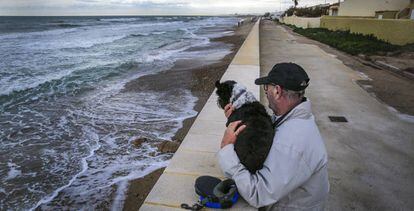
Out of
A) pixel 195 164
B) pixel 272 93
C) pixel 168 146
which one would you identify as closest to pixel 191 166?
pixel 195 164

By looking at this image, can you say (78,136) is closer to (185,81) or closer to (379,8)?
(185,81)

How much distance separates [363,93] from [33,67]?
51.8 ft

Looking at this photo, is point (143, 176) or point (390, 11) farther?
point (390, 11)

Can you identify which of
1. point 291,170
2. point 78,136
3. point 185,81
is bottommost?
point 78,136

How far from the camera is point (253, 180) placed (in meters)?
1.92

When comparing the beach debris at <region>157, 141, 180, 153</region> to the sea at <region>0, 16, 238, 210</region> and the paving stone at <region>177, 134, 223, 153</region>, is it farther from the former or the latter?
the paving stone at <region>177, 134, 223, 153</region>

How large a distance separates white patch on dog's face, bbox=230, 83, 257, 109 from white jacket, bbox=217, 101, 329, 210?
32.3 inches

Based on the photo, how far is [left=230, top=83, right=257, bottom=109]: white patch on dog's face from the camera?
2803 millimetres

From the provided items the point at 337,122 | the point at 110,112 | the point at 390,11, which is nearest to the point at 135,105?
the point at 110,112

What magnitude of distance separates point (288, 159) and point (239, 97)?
1.20m

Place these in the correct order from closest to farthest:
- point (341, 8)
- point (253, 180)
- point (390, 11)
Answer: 1. point (253, 180)
2. point (390, 11)
3. point (341, 8)

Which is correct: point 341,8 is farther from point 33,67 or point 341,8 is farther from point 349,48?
point 33,67

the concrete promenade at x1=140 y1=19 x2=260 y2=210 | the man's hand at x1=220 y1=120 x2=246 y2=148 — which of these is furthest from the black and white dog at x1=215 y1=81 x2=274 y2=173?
the concrete promenade at x1=140 y1=19 x2=260 y2=210

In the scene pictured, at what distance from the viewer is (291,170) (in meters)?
1.74
